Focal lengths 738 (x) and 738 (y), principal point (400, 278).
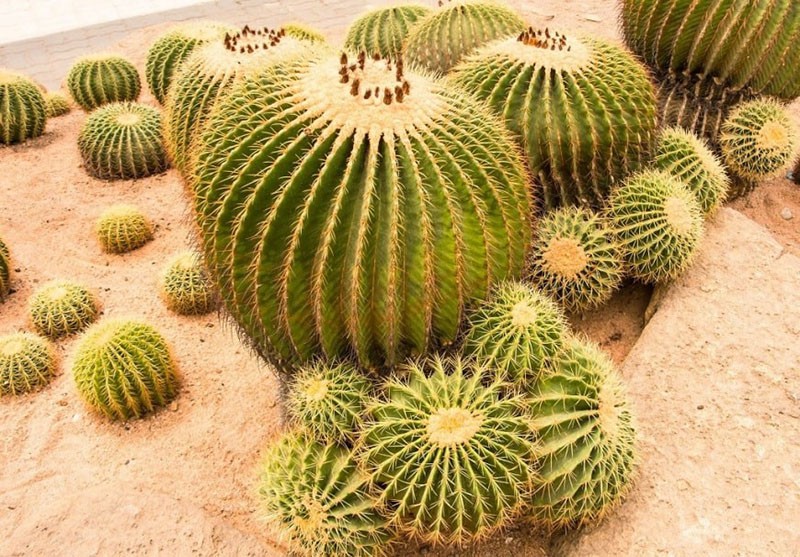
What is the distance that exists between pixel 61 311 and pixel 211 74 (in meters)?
1.85

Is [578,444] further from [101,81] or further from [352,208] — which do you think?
[101,81]

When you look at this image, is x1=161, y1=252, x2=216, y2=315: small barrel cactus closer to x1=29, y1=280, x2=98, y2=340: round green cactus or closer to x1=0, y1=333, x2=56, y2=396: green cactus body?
x1=29, y1=280, x2=98, y2=340: round green cactus

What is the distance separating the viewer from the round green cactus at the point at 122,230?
18.6ft

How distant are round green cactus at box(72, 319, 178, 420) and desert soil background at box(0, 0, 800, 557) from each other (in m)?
0.13

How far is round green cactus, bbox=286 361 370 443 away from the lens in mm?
2898

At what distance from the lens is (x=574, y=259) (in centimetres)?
394

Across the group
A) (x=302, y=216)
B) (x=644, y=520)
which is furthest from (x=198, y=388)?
(x=644, y=520)

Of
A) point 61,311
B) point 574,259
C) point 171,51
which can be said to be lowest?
point 61,311

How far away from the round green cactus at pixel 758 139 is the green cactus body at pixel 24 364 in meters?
4.75

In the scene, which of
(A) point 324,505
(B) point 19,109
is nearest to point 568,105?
(A) point 324,505

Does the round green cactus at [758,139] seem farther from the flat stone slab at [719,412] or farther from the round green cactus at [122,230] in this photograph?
the round green cactus at [122,230]

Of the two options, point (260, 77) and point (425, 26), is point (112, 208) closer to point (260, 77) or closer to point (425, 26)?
point (425, 26)

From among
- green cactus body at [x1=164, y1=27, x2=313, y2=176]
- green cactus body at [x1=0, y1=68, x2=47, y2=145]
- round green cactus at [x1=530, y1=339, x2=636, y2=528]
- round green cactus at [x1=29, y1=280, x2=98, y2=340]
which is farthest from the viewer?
green cactus body at [x1=0, y1=68, x2=47, y2=145]

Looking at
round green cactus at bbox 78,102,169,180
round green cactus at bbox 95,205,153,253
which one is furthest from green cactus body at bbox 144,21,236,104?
round green cactus at bbox 95,205,153,253
